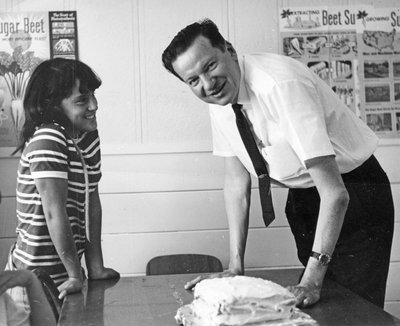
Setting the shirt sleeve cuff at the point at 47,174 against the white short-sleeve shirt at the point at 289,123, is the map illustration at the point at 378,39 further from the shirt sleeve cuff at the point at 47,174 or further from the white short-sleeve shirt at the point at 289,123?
the shirt sleeve cuff at the point at 47,174

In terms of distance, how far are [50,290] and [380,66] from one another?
1613 mm

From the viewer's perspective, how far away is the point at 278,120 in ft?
6.78

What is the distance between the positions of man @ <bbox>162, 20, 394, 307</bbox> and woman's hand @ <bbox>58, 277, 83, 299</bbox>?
0.46 m

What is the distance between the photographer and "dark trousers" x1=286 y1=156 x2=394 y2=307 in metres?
2.25

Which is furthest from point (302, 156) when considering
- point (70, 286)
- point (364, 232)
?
point (70, 286)

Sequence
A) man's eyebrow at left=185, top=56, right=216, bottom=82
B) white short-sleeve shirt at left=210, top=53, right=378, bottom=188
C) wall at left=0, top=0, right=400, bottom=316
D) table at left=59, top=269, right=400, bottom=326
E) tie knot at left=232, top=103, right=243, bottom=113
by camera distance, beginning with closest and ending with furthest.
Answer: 1. table at left=59, top=269, right=400, bottom=326
2. white short-sleeve shirt at left=210, top=53, right=378, bottom=188
3. man's eyebrow at left=185, top=56, right=216, bottom=82
4. tie knot at left=232, top=103, right=243, bottom=113
5. wall at left=0, top=0, right=400, bottom=316

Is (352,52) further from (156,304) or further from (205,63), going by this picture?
(156,304)

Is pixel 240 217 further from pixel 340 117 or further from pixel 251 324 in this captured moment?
pixel 251 324

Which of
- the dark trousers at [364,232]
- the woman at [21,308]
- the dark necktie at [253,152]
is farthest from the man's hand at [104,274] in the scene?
the dark trousers at [364,232]

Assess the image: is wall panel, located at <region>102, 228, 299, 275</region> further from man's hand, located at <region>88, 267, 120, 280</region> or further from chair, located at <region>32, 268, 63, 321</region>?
chair, located at <region>32, 268, 63, 321</region>

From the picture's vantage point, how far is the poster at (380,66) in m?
2.49

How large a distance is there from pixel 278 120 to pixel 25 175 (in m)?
1.02

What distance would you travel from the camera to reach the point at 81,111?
240 centimetres

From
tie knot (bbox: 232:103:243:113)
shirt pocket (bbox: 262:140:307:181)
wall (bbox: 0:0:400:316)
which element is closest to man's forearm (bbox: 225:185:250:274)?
wall (bbox: 0:0:400:316)
